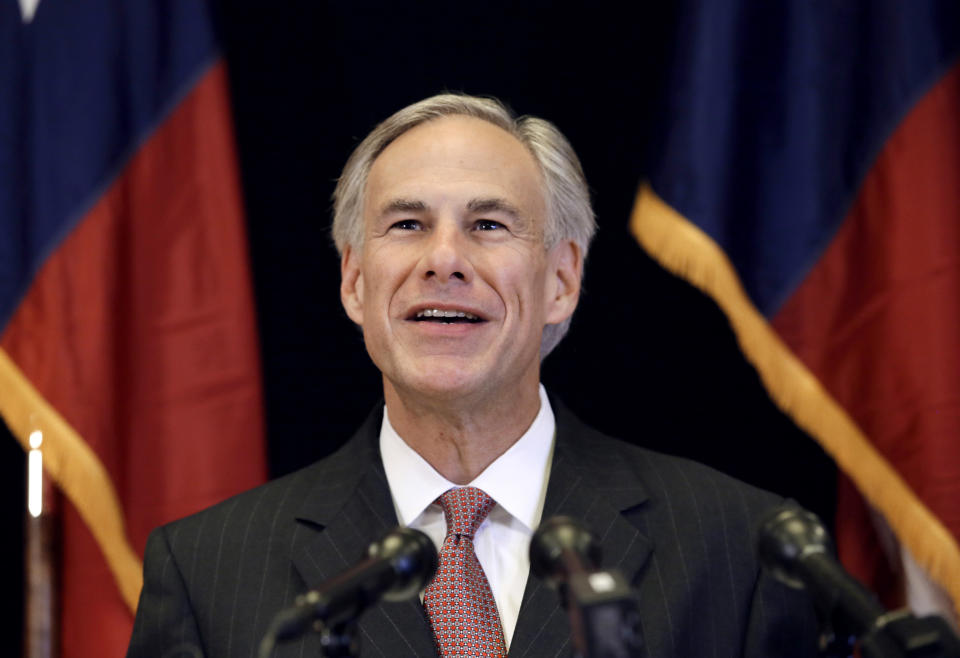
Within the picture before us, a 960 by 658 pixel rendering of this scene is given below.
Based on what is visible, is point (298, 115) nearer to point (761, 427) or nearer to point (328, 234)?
point (328, 234)

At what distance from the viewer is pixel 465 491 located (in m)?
2.03

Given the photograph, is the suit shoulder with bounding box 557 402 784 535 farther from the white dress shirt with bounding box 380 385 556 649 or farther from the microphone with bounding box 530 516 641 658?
the microphone with bounding box 530 516 641 658

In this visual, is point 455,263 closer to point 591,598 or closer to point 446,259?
point 446,259

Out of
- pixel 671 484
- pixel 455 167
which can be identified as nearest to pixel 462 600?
pixel 671 484

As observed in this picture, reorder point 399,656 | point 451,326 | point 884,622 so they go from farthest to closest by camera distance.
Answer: point 451,326, point 399,656, point 884,622

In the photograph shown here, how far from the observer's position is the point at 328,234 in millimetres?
3053

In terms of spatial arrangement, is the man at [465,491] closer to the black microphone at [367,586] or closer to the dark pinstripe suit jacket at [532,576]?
the dark pinstripe suit jacket at [532,576]

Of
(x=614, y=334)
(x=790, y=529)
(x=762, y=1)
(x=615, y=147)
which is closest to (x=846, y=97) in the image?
(x=762, y=1)

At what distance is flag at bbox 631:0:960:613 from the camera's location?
2449 mm

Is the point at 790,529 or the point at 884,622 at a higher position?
→ the point at 790,529

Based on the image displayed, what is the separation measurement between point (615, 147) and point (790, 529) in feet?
6.04

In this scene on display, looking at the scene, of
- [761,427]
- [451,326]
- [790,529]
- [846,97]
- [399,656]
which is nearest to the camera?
[790,529]

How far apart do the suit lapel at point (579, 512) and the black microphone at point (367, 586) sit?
55 centimetres

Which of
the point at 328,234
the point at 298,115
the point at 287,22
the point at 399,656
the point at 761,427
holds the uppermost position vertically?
the point at 287,22
